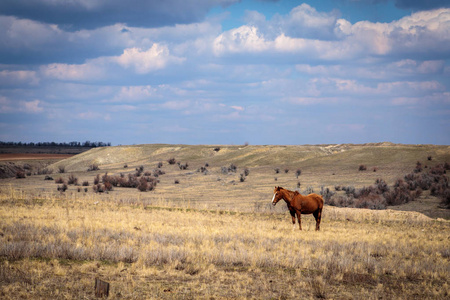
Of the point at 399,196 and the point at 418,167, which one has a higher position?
the point at 418,167

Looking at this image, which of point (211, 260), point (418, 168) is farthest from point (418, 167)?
point (211, 260)

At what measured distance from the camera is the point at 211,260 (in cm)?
1305

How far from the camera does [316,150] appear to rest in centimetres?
8181

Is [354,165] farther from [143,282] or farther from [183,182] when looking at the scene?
[143,282]

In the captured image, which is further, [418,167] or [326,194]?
[418,167]

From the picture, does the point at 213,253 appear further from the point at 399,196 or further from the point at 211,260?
the point at 399,196

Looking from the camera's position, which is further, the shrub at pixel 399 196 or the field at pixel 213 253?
the shrub at pixel 399 196

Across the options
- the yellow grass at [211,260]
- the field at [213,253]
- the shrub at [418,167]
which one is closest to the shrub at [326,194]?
the field at [213,253]

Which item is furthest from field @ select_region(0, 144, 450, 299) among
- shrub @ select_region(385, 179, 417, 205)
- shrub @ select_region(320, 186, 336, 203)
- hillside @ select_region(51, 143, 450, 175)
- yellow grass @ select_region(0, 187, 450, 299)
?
hillside @ select_region(51, 143, 450, 175)

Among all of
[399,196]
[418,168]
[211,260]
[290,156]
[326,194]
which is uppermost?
[290,156]

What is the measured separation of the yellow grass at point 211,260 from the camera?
409 inches

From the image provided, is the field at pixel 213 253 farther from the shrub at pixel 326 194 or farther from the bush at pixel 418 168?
the bush at pixel 418 168

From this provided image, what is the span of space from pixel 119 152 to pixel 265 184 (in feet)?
208

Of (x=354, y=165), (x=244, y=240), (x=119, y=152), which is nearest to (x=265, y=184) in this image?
(x=354, y=165)
